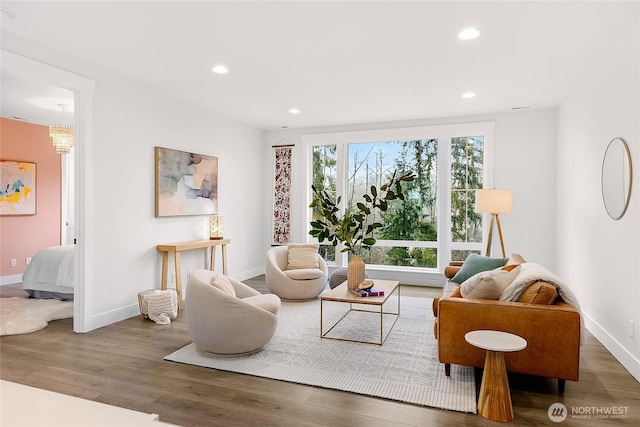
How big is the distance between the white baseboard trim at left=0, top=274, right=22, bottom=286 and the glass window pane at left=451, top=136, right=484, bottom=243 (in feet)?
23.0

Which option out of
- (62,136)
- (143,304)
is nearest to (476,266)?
(143,304)

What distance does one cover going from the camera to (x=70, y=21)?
2918 millimetres

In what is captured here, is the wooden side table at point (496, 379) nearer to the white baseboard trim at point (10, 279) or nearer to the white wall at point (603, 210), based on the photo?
the white wall at point (603, 210)

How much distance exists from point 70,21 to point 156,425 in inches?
134

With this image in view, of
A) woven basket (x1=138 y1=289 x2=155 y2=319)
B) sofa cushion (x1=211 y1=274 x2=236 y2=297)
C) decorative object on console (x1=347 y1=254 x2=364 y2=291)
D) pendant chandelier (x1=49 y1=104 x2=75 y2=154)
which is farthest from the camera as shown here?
pendant chandelier (x1=49 y1=104 x2=75 y2=154)

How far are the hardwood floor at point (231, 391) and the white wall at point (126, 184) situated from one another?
2.55 feet

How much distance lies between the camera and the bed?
4.82 meters

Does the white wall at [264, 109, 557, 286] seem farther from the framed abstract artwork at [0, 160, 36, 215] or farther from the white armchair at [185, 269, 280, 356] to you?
the framed abstract artwork at [0, 160, 36, 215]

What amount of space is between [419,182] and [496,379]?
14.1 feet

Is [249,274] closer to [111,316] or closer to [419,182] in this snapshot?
[111,316]

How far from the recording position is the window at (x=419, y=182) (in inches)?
236

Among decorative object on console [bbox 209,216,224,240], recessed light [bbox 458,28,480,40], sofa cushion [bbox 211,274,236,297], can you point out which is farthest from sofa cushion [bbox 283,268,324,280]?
recessed light [bbox 458,28,480,40]

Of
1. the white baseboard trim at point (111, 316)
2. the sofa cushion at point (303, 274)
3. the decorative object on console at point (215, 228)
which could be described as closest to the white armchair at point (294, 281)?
the sofa cushion at point (303, 274)

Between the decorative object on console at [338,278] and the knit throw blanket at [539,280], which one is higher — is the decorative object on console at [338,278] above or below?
below
